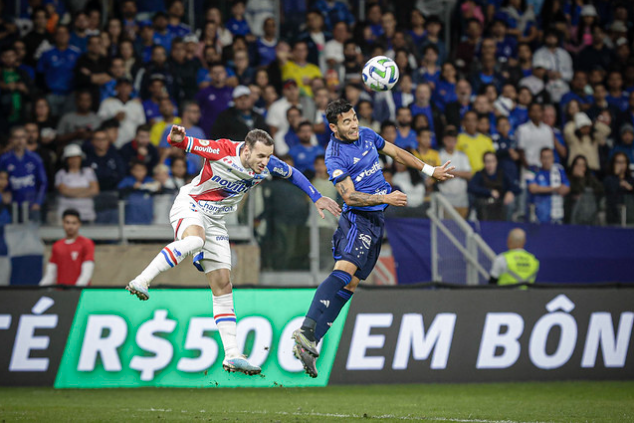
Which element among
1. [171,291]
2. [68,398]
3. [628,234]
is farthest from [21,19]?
[628,234]

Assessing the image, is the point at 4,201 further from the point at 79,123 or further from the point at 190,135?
the point at 190,135

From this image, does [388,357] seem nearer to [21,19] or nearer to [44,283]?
[44,283]

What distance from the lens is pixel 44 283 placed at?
12.6 metres

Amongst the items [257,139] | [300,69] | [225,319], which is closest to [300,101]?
[300,69]

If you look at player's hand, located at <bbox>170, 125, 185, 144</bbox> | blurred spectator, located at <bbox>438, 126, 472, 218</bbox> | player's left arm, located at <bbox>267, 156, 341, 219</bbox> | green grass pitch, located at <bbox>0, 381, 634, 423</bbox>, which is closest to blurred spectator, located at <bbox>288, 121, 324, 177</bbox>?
blurred spectator, located at <bbox>438, 126, 472, 218</bbox>

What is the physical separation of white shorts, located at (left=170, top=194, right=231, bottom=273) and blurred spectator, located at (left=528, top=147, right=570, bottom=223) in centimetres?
615

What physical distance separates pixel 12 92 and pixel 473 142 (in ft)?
27.0

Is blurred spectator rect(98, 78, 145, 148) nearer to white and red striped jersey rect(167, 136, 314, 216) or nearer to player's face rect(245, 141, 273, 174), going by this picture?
white and red striped jersey rect(167, 136, 314, 216)

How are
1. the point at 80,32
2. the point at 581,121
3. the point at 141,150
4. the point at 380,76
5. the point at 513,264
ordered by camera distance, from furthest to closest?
the point at 581,121, the point at 80,32, the point at 141,150, the point at 513,264, the point at 380,76

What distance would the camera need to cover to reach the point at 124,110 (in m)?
15.8

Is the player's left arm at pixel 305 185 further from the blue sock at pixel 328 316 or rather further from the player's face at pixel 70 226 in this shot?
the player's face at pixel 70 226

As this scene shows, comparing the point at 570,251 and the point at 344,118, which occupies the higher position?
the point at 344,118

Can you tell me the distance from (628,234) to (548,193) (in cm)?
136

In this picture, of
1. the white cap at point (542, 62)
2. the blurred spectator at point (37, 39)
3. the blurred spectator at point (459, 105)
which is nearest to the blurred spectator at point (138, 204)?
the blurred spectator at point (37, 39)
